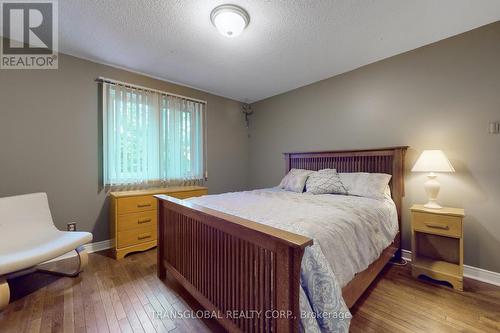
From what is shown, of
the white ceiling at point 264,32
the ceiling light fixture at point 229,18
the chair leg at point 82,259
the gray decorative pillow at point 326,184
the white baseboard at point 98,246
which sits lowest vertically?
the white baseboard at point 98,246

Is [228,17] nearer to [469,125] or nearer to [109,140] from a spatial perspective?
[109,140]

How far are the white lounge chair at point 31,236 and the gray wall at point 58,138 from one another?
0.28m

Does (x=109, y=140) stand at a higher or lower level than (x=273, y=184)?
higher

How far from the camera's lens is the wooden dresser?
2527 mm

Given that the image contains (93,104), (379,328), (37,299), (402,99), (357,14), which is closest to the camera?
(379,328)

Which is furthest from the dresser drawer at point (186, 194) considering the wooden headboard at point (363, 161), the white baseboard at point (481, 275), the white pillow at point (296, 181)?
the white baseboard at point (481, 275)

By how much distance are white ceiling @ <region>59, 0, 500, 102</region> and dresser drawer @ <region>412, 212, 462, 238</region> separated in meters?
1.81

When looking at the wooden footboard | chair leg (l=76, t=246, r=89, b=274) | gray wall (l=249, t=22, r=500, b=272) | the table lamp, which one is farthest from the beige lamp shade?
chair leg (l=76, t=246, r=89, b=274)

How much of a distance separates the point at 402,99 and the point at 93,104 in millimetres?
3799

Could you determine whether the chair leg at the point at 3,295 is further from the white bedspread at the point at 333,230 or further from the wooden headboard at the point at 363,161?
the wooden headboard at the point at 363,161

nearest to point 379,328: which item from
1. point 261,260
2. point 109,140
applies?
point 261,260

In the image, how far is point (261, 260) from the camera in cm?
111

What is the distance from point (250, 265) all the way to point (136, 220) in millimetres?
2042

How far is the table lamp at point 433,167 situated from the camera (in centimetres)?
204
